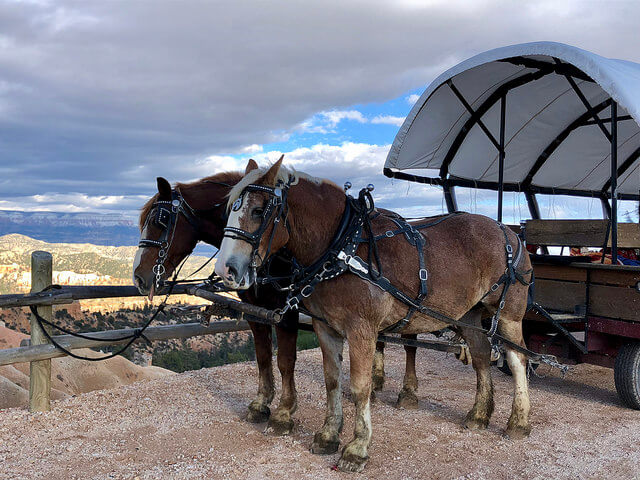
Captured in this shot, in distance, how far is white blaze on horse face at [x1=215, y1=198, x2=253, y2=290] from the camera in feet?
9.88

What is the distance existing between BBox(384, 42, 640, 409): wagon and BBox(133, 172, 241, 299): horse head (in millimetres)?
3116

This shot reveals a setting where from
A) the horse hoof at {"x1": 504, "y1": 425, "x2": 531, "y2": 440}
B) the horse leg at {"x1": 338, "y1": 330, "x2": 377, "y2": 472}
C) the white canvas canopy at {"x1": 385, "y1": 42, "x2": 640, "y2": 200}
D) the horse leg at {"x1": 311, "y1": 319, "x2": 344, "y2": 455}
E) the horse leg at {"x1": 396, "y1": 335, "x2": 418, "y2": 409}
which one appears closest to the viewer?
the horse leg at {"x1": 338, "y1": 330, "x2": 377, "y2": 472}

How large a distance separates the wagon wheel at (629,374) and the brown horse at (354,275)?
140 centimetres

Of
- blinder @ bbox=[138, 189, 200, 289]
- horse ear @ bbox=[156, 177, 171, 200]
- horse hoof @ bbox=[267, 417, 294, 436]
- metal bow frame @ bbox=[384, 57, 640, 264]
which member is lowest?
horse hoof @ bbox=[267, 417, 294, 436]

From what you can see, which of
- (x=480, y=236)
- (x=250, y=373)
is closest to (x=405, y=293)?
(x=480, y=236)

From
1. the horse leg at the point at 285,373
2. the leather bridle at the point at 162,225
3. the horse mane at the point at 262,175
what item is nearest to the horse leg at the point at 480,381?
the horse leg at the point at 285,373

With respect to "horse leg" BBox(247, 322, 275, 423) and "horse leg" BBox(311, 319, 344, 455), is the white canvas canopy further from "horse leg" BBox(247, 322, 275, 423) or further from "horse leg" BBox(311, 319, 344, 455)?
"horse leg" BBox(311, 319, 344, 455)

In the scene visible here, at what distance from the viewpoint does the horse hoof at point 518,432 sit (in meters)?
4.29

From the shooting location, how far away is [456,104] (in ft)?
22.4

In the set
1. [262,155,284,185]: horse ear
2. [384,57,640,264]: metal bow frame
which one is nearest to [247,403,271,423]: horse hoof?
[262,155,284,185]: horse ear

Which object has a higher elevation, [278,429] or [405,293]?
[405,293]

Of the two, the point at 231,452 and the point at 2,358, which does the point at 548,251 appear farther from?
the point at 2,358

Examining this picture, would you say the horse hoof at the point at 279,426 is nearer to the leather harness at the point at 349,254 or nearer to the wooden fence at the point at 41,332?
the wooden fence at the point at 41,332

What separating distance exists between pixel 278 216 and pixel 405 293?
1.12 m
